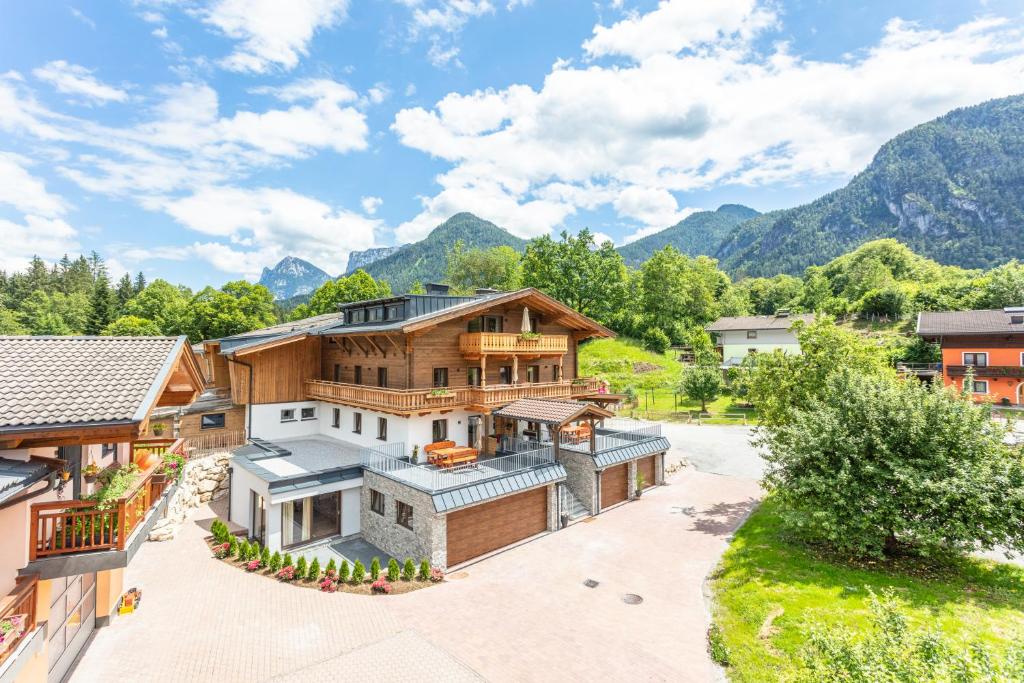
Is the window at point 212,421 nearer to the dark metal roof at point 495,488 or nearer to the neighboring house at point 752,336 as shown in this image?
the dark metal roof at point 495,488

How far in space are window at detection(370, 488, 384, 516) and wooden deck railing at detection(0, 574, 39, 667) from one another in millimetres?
10954

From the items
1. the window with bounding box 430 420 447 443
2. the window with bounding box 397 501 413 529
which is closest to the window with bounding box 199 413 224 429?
the window with bounding box 430 420 447 443

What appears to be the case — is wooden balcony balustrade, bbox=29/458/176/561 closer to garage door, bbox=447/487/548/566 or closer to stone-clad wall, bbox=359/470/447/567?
stone-clad wall, bbox=359/470/447/567

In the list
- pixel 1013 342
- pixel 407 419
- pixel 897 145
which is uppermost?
pixel 897 145

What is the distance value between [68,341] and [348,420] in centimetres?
Answer: 1614

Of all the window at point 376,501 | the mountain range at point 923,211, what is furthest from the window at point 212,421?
the mountain range at point 923,211

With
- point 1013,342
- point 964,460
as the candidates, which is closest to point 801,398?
point 964,460

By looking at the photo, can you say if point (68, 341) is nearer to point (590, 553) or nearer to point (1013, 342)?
point (590, 553)

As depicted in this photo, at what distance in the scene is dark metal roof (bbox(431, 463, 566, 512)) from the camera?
49.2 ft

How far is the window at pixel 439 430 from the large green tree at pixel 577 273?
1484 inches

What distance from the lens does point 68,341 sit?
8.05 meters

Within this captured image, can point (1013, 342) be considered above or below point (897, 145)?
below

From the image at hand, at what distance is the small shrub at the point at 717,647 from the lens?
1061 centimetres

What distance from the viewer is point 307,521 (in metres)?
17.5
